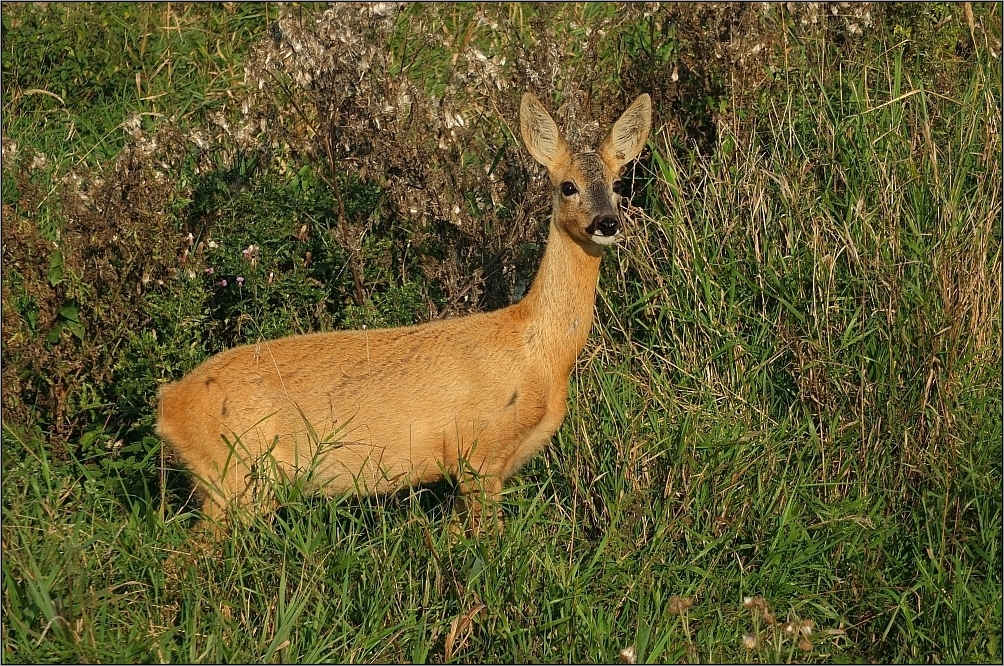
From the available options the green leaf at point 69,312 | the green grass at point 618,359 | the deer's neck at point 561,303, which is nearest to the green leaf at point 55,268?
the green grass at point 618,359

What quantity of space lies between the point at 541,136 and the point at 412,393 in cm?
133

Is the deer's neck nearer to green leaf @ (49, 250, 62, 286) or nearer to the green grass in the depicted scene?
the green grass

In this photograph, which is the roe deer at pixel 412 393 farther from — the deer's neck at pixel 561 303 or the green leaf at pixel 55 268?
the green leaf at pixel 55 268

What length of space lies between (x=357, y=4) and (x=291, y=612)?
338 cm

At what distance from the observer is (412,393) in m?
4.93

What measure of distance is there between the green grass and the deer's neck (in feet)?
0.82

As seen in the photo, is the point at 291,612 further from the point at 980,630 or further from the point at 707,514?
the point at 980,630

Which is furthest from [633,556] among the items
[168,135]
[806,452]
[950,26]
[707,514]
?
[950,26]

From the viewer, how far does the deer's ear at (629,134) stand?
543cm

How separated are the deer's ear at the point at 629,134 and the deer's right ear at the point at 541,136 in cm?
19

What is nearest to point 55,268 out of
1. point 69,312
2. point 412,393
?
point 69,312

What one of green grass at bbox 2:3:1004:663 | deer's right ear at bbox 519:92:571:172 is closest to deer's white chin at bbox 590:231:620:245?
deer's right ear at bbox 519:92:571:172

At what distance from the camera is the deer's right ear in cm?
534

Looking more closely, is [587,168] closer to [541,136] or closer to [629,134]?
[541,136]
